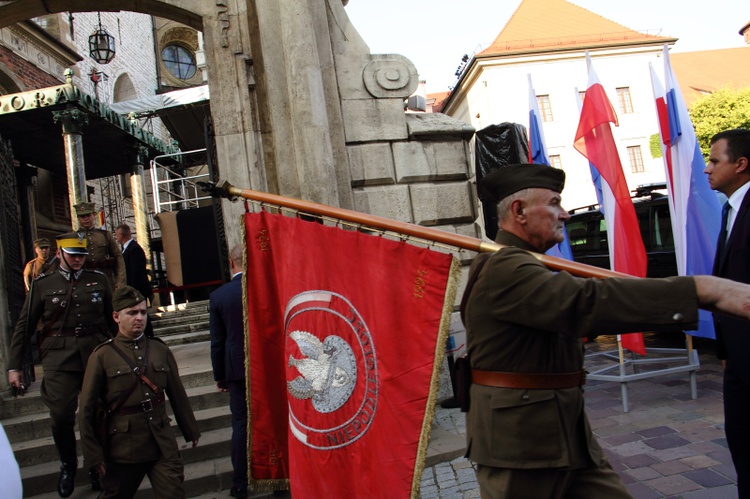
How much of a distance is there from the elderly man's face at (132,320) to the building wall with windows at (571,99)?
34.0 metres

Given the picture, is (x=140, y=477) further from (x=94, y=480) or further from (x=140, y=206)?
(x=140, y=206)

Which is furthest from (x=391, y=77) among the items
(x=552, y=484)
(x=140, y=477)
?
(x=552, y=484)

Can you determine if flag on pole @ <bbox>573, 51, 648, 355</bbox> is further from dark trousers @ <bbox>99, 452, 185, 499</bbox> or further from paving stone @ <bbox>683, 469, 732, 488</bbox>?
dark trousers @ <bbox>99, 452, 185, 499</bbox>

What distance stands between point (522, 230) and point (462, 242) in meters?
0.28

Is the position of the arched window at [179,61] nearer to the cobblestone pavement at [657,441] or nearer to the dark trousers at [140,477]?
the cobblestone pavement at [657,441]

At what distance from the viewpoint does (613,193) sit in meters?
6.18

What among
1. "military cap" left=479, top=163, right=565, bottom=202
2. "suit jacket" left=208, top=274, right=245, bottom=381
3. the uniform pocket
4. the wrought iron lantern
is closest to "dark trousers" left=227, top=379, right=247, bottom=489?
"suit jacket" left=208, top=274, right=245, bottom=381

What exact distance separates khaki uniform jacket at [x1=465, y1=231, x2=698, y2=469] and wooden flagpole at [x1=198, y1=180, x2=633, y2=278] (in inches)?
4.6

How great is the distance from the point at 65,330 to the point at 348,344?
3166 millimetres

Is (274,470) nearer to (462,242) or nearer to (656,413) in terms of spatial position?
(462,242)

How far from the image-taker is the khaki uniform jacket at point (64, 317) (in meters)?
4.93

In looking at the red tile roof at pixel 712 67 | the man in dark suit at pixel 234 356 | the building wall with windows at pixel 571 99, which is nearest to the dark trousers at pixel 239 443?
the man in dark suit at pixel 234 356

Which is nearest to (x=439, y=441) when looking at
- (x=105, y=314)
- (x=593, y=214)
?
(x=105, y=314)

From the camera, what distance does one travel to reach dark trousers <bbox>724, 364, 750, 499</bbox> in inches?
117
